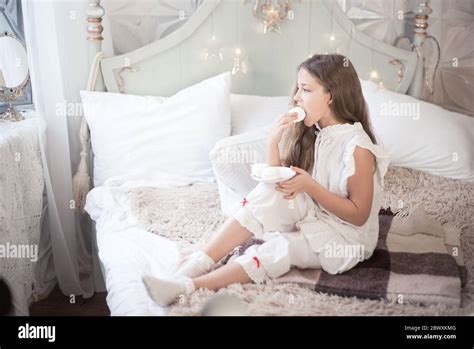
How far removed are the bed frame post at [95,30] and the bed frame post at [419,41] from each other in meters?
0.97

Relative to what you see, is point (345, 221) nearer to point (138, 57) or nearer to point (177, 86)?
→ point (177, 86)

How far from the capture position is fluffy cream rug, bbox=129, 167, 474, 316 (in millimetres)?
1164

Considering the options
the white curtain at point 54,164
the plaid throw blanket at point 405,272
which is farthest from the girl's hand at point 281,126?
the white curtain at point 54,164

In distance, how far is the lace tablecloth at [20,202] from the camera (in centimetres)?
160

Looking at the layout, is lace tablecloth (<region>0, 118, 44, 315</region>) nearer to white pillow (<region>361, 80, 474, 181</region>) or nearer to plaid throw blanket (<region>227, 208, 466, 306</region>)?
plaid throw blanket (<region>227, 208, 466, 306</region>)

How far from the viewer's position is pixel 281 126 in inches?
55.2

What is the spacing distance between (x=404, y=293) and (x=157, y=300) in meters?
0.50

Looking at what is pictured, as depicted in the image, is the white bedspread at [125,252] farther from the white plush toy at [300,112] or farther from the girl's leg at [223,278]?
the white plush toy at [300,112]

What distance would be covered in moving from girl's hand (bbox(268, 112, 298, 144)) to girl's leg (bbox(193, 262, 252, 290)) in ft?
1.10

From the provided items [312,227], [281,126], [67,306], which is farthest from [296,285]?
[67,306]

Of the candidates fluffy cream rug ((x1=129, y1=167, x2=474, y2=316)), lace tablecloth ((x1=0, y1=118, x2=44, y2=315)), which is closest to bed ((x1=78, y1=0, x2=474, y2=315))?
fluffy cream rug ((x1=129, y1=167, x2=474, y2=316))

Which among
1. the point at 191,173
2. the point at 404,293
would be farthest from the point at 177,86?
the point at 404,293

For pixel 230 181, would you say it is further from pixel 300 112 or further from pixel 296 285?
pixel 296 285

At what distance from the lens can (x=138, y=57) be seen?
1.96m
